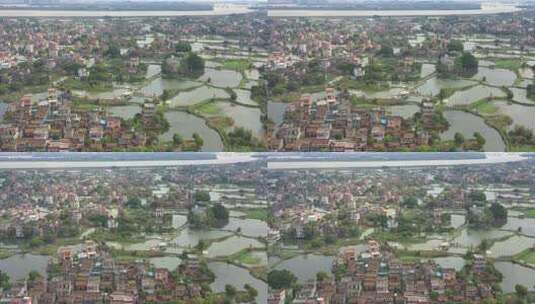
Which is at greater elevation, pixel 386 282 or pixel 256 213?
pixel 256 213

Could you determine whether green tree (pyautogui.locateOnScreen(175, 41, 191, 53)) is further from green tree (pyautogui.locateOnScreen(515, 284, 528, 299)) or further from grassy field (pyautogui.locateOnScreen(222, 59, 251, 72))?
green tree (pyautogui.locateOnScreen(515, 284, 528, 299))

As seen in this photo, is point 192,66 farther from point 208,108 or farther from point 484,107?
point 484,107

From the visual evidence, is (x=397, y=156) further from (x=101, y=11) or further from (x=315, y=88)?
(x=101, y=11)

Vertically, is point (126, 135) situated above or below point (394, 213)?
above

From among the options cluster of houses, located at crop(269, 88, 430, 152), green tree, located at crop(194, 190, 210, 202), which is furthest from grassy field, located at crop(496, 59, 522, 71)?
green tree, located at crop(194, 190, 210, 202)

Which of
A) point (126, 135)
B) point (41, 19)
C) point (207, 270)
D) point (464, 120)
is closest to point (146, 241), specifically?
point (207, 270)

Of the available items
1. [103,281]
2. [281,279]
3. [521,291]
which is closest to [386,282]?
[281,279]
